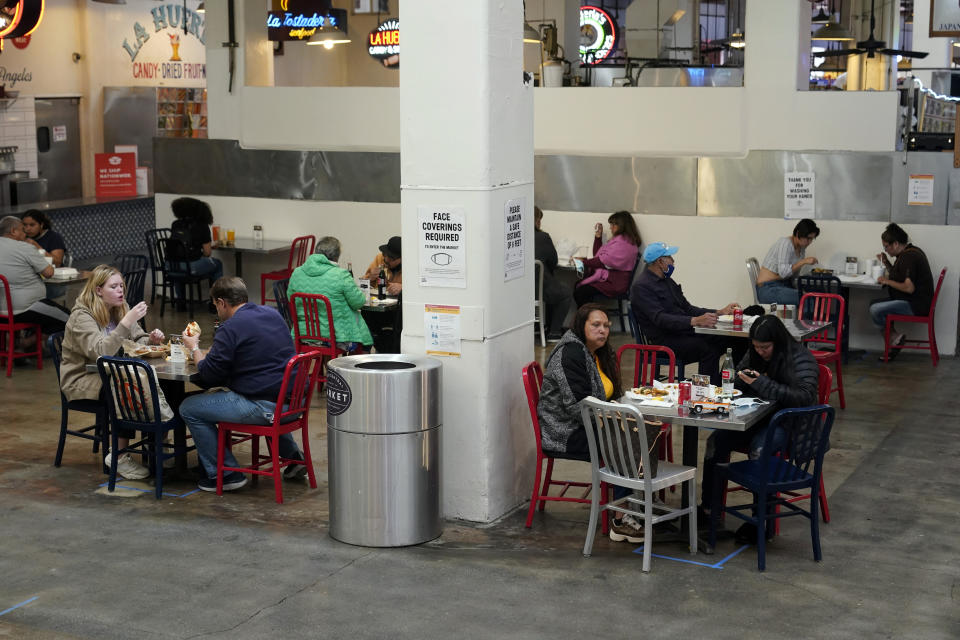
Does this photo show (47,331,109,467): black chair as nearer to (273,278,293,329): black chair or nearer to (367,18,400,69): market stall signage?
(273,278,293,329): black chair

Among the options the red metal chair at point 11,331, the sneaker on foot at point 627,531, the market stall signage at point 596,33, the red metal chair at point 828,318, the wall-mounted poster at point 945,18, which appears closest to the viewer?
the sneaker on foot at point 627,531

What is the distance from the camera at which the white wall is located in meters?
11.5

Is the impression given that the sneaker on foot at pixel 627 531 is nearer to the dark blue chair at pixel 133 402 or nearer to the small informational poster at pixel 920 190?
the dark blue chair at pixel 133 402

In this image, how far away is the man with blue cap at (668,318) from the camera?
9.13m

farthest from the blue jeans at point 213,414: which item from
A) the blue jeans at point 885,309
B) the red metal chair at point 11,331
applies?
the blue jeans at point 885,309

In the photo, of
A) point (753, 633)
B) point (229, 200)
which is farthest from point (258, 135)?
point (753, 633)

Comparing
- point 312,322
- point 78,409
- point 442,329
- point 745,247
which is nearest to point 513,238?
point 442,329

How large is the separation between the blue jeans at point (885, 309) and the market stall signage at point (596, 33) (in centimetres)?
1145

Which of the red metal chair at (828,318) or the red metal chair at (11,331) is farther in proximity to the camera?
the red metal chair at (11,331)

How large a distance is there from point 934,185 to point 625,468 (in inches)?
267

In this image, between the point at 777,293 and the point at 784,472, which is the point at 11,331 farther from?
the point at 784,472

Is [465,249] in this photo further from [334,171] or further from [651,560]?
[334,171]

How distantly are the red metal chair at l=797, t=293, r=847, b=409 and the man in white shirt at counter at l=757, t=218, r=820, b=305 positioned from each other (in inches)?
22.6

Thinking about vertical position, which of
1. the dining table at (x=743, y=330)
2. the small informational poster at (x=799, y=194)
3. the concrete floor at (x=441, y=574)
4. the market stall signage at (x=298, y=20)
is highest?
the market stall signage at (x=298, y=20)
